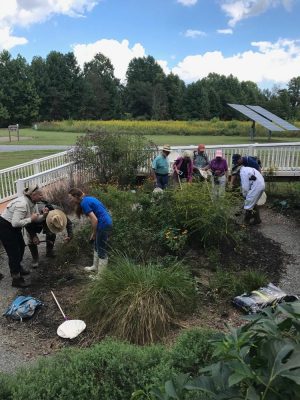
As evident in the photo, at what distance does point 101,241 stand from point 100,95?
84092 millimetres

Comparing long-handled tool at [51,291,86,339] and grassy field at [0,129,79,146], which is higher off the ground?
long-handled tool at [51,291,86,339]

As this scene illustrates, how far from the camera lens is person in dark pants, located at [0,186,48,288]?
19.2 feet

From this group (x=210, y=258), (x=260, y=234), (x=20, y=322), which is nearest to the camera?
(x=20, y=322)

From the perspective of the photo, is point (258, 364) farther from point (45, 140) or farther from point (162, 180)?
point (45, 140)

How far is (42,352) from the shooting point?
4.46 metres

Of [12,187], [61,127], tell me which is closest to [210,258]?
[12,187]

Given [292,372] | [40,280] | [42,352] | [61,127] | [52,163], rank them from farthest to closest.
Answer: [61,127] < [52,163] < [40,280] < [42,352] < [292,372]

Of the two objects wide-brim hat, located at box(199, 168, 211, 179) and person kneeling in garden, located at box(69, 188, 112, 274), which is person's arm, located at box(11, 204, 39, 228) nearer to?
person kneeling in garden, located at box(69, 188, 112, 274)

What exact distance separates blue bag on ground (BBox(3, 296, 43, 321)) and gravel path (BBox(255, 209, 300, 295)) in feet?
11.4

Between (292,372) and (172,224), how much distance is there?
591 cm

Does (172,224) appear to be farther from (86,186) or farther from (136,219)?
(86,186)

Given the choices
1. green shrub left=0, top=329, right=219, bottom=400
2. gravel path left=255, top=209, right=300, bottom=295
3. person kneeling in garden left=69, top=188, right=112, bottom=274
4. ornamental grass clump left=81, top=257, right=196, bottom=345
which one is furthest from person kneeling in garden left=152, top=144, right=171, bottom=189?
green shrub left=0, top=329, right=219, bottom=400

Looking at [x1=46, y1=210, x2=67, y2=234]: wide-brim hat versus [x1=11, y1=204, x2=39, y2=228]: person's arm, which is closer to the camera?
[x1=11, y1=204, x2=39, y2=228]: person's arm

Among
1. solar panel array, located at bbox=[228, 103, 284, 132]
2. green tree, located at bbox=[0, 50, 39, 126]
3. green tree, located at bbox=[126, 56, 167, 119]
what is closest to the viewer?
solar panel array, located at bbox=[228, 103, 284, 132]
